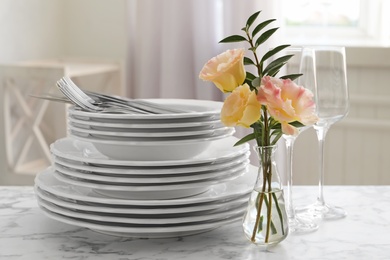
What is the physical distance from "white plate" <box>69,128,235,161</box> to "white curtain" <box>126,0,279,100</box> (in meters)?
1.71

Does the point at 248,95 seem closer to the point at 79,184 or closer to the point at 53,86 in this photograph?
the point at 79,184

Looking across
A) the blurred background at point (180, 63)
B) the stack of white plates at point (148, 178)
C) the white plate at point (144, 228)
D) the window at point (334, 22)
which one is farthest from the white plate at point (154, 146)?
the window at point (334, 22)

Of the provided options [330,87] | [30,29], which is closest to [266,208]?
[330,87]

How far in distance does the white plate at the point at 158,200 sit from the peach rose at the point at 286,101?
0.50 ft

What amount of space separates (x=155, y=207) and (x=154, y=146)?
0.29 ft

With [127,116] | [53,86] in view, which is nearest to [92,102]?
[127,116]

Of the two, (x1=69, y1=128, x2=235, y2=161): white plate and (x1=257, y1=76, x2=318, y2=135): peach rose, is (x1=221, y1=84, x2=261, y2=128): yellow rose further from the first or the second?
(x1=69, y1=128, x2=235, y2=161): white plate

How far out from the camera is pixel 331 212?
1.10 metres

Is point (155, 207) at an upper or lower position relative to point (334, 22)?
lower

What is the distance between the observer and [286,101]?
2.84 feet

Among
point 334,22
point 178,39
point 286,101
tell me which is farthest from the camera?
point 334,22

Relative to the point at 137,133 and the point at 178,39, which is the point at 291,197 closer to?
the point at 137,133

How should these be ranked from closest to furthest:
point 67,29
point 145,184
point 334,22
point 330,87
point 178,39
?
point 145,184
point 330,87
point 178,39
point 334,22
point 67,29

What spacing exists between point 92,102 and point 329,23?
7.01 feet
